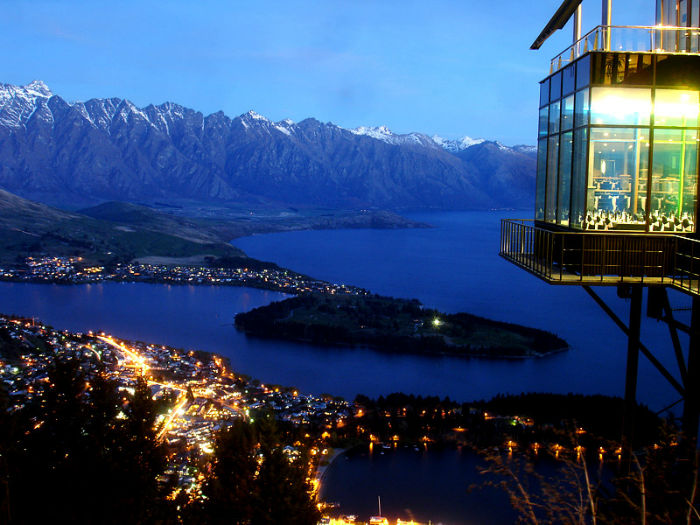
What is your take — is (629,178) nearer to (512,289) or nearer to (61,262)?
(512,289)

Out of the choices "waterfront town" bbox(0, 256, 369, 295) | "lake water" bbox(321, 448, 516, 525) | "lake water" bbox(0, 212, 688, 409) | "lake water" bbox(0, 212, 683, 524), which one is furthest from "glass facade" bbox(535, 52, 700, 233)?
"waterfront town" bbox(0, 256, 369, 295)

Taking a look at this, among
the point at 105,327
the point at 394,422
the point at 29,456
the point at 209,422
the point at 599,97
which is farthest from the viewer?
the point at 105,327

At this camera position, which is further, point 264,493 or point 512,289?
point 512,289

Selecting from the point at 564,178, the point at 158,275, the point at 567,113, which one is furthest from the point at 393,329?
the point at 567,113

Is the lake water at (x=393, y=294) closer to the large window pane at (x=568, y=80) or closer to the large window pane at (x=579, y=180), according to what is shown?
the large window pane at (x=579, y=180)

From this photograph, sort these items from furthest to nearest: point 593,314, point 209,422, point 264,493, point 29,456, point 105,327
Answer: point 593,314, point 105,327, point 209,422, point 29,456, point 264,493

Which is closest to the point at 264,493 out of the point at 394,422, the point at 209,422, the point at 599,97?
the point at 599,97

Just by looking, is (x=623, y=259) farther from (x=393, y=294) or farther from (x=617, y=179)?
(x=393, y=294)
